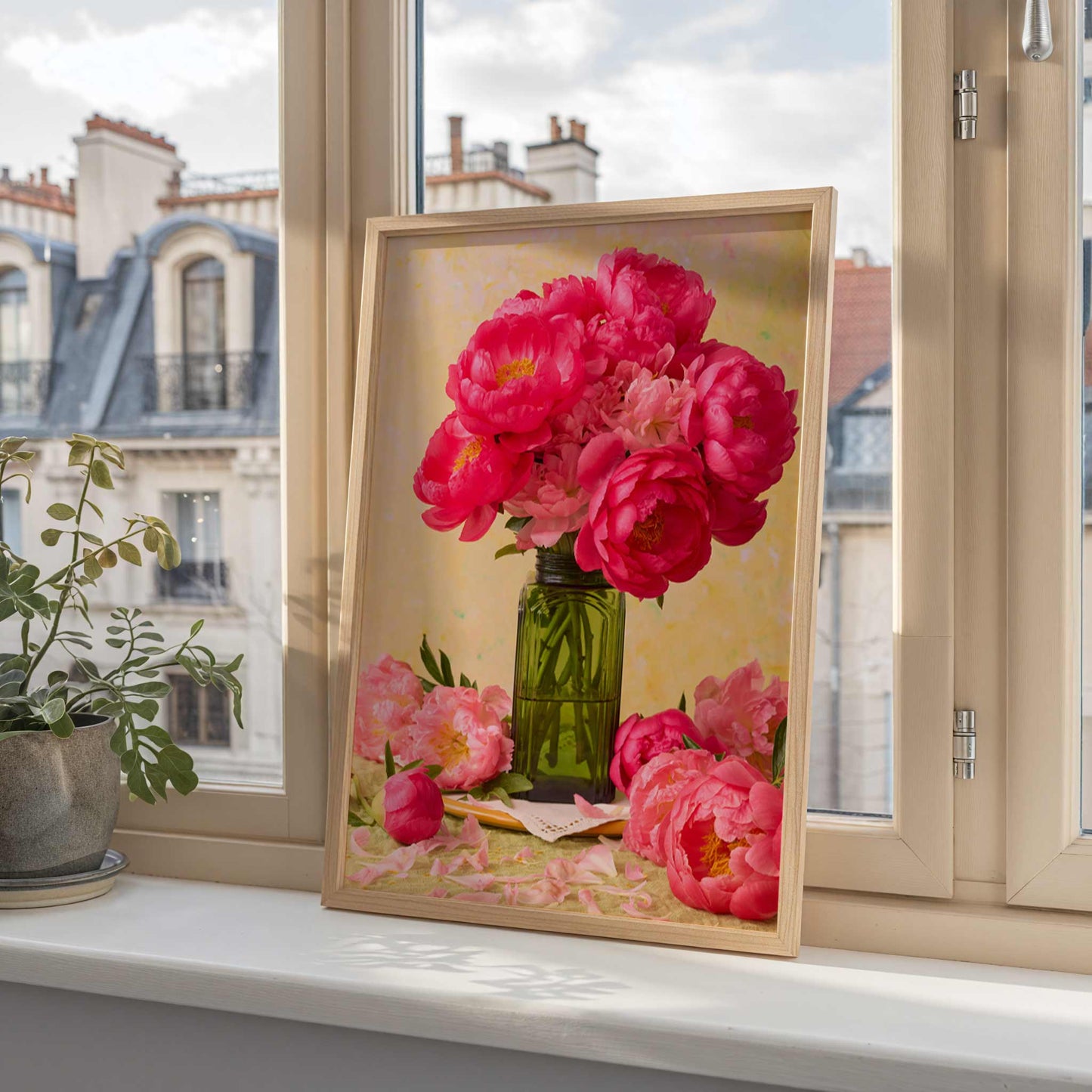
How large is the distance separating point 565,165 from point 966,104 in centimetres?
46

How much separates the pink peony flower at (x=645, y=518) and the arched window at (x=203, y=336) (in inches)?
22.9

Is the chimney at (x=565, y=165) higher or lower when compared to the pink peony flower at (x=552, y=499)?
higher

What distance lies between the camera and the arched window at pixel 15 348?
5.15 feet

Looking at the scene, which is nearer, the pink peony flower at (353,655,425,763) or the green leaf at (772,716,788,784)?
the green leaf at (772,716,788,784)

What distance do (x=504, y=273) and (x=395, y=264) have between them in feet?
0.46

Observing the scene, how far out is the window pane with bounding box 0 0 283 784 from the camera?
Answer: 1.48 metres

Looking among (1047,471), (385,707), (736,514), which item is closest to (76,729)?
(385,707)

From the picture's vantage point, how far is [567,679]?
1254 mm

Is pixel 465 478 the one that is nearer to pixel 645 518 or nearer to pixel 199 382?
pixel 645 518

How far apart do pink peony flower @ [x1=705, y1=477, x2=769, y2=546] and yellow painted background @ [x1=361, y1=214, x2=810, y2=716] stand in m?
0.01

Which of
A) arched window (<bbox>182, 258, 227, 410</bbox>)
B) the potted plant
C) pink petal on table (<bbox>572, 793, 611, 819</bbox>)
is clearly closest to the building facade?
arched window (<bbox>182, 258, 227, 410</bbox>)

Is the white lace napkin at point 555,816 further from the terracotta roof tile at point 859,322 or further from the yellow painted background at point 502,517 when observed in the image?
the terracotta roof tile at point 859,322

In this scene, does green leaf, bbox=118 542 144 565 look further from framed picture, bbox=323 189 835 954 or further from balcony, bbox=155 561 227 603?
framed picture, bbox=323 189 835 954

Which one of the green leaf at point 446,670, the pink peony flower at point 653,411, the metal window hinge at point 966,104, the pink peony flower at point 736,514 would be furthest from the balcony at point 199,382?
the metal window hinge at point 966,104
